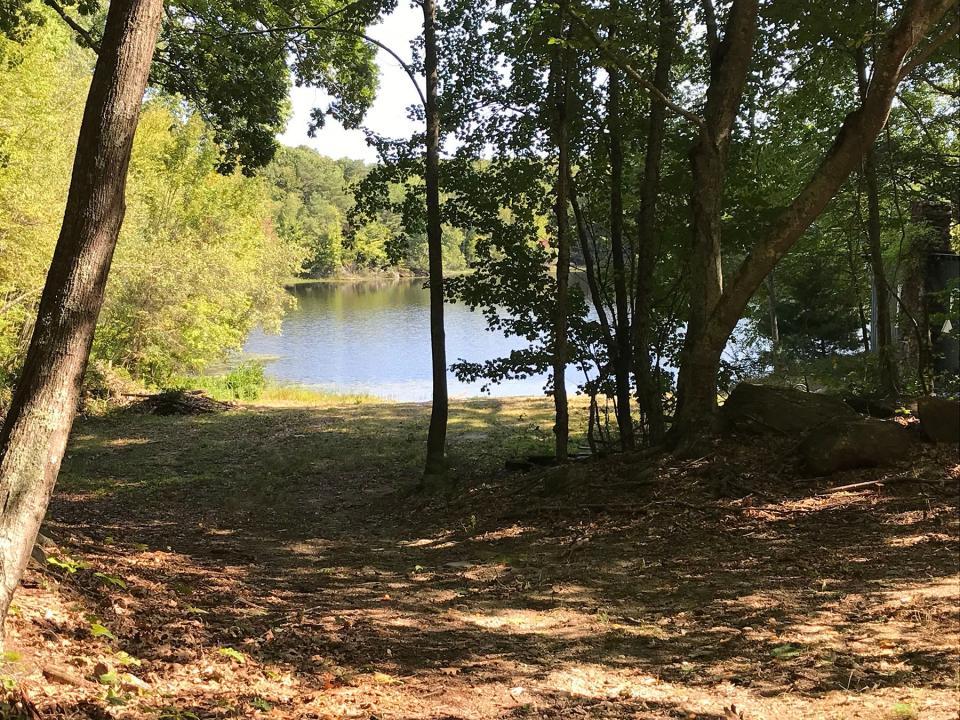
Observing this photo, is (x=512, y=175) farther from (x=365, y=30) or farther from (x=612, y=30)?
(x=365, y=30)

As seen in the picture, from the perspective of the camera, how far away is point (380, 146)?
10977 millimetres

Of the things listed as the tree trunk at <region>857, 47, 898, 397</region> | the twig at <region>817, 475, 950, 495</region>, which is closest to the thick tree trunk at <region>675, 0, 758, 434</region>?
the twig at <region>817, 475, 950, 495</region>

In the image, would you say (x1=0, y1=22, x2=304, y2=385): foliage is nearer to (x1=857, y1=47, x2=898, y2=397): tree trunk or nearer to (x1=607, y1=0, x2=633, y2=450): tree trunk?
(x1=607, y1=0, x2=633, y2=450): tree trunk

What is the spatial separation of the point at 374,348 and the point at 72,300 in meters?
32.0

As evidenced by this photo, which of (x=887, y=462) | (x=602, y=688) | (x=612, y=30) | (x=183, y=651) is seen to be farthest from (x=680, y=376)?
(x=183, y=651)

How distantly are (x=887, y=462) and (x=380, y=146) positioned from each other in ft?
25.7

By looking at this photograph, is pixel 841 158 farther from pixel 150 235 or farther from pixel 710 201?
pixel 150 235

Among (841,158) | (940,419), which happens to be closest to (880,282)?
(940,419)

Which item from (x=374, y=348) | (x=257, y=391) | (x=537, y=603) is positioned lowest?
(x=537, y=603)

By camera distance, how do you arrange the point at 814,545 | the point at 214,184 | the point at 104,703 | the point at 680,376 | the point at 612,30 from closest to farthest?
1. the point at 104,703
2. the point at 814,545
3. the point at 680,376
4. the point at 612,30
5. the point at 214,184

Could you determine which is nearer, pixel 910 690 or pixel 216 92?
pixel 910 690

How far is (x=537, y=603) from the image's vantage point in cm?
525

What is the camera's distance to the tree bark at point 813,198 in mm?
5918

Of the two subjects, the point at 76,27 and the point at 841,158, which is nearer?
the point at 841,158
